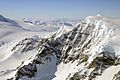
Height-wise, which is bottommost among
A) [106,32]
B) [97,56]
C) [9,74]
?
[9,74]

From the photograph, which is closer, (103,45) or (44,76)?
(103,45)

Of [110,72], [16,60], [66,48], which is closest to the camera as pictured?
[110,72]

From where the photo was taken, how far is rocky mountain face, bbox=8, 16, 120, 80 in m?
108

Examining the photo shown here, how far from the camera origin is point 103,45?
11150 centimetres

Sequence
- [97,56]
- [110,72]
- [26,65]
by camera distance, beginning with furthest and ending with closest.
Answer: [26,65], [97,56], [110,72]

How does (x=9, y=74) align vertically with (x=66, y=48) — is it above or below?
below

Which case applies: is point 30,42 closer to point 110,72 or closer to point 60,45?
point 60,45

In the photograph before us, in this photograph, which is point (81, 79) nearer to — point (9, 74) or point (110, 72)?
point (110, 72)

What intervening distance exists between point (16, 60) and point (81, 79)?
7254 centimetres

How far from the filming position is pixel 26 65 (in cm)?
13050

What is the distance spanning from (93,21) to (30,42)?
6025cm

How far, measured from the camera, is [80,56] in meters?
124

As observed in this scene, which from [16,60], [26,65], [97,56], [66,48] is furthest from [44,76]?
[16,60]

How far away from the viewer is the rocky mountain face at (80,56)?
108312 mm
